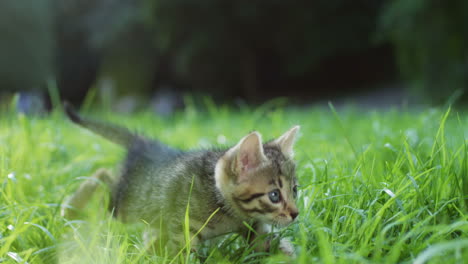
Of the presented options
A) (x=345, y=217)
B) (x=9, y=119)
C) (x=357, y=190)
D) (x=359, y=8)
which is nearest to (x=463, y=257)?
(x=345, y=217)

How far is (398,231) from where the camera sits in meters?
1.91

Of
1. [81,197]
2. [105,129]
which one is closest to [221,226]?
[81,197]

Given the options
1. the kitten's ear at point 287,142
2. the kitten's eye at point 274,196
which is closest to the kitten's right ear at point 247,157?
the kitten's eye at point 274,196

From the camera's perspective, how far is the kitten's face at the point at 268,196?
2.09 m

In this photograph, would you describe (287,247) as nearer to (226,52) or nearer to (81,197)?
(81,197)

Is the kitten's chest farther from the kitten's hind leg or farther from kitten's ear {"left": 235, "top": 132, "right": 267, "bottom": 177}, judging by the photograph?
the kitten's hind leg

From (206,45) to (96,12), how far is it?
731 centimetres

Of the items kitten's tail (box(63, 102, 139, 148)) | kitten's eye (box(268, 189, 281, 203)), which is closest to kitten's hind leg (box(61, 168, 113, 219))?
kitten's tail (box(63, 102, 139, 148))

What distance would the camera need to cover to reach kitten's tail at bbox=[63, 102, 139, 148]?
3.09 meters

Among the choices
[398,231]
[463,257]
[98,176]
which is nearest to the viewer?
[463,257]

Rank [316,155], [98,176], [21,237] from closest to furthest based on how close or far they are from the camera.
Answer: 1. [21,237]
2. [98,176]
3. [316,155]

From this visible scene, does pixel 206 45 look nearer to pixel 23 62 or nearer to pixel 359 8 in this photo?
pixel 359 8

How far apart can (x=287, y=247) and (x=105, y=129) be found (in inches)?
65.2

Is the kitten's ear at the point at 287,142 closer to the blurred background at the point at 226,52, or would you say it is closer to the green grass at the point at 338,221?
the green grass at the point at 338,221
